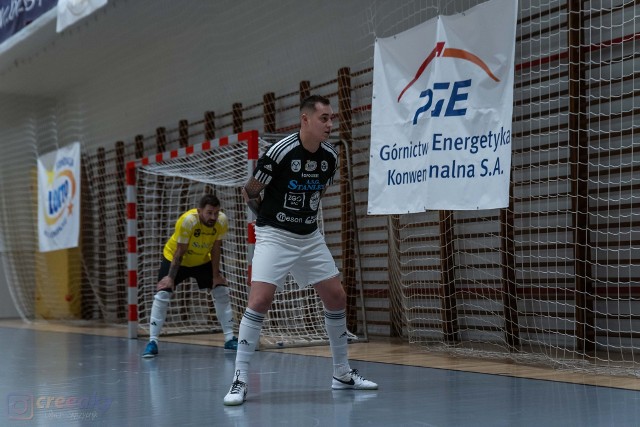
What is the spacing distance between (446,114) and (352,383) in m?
2.65

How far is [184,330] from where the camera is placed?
10.9 meters

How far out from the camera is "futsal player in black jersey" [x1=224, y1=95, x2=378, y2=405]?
4918mm

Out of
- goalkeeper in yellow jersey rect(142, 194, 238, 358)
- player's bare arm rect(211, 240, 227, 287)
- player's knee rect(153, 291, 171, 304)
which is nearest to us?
goalkeeper in yellow jersey rect(142, 194, 238, 358)

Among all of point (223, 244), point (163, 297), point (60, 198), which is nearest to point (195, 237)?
point (163, 297)

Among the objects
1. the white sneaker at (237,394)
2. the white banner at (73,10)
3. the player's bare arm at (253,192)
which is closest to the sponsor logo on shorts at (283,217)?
the player's bare arm at (253,192)

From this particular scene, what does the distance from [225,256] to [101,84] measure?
5.84 metres

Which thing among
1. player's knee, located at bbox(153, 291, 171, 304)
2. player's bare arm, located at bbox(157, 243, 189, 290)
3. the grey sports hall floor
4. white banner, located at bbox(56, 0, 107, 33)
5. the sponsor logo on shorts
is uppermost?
white banner, located at bbox(56, 0, 107, 33)

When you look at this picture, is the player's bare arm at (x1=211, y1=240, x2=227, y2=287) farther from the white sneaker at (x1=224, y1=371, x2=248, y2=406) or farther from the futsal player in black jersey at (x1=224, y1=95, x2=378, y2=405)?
the white sneaker at (x1=224, y1=371, x2=248, y2=406)

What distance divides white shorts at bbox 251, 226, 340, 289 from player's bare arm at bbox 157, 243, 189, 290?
3.07 m

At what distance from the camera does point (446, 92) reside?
683 cm

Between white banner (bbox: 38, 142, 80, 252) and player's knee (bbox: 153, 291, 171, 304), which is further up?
white banner (bbox: 38, 142, 80, 252)

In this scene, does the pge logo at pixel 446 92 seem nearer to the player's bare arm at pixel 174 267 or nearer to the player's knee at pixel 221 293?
the player's bare arm at pixel 174 267

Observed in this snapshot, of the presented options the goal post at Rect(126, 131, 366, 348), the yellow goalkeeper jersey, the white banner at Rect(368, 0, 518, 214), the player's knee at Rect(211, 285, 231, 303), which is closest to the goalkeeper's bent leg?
the yellow goalkeeper jersey

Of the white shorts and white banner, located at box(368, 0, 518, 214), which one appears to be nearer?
the white shorts
